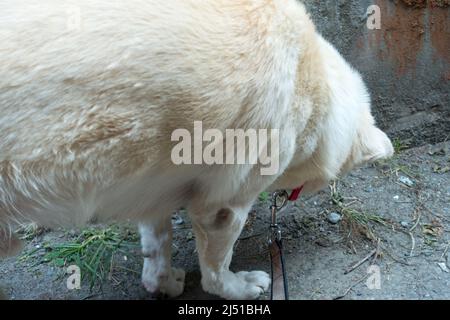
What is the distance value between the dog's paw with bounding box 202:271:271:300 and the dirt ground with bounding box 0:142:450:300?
14 centimetres

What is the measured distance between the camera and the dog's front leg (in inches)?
95.8

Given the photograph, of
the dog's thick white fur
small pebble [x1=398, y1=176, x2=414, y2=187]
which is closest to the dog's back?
the dog's thick white fur

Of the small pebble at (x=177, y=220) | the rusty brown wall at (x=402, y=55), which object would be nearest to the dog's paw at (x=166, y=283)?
the small pebble at (x=177, y=220)

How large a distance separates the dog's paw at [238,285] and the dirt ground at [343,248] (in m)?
0.14

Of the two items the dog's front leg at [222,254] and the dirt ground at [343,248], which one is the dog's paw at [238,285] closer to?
the dog's front leg at [222,254]

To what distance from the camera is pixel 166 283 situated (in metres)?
2.81

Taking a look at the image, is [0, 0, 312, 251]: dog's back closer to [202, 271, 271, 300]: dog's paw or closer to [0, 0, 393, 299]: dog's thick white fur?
[0, 0, 393, 299]: dog's thick white fur

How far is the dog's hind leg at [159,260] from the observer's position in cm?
281

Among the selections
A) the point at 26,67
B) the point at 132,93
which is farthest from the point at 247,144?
the point at 26,67

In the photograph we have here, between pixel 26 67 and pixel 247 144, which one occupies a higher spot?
pixel 26 67

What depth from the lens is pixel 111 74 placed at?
1777mm
